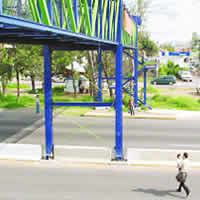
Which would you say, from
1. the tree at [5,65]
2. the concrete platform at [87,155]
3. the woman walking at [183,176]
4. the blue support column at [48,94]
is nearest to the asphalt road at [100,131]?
the blue support column at [48,94]

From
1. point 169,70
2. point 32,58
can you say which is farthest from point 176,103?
point 169,70

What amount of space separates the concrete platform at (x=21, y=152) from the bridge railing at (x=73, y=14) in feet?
15.2

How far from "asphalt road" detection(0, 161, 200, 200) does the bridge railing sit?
4.51m

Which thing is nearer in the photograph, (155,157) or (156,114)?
(155,157)

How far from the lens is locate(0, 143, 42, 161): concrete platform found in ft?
40.3

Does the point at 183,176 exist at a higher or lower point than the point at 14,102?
lower

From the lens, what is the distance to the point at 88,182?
10.3 meters

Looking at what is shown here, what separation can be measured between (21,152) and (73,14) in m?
5.74

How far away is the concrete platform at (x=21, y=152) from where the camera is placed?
40.3ft

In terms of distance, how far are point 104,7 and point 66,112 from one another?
45.8ft

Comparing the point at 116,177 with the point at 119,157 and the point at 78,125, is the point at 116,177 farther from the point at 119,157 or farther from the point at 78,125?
the point at 78,125

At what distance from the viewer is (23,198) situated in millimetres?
9227

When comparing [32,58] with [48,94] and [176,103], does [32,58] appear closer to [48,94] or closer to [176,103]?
[176,103]

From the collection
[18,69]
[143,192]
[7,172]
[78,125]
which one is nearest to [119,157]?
[143,192]
